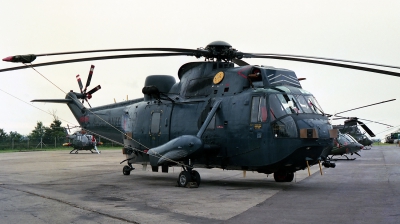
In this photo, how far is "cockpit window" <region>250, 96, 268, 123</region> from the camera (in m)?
13.7

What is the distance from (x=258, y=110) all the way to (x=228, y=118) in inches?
47.6

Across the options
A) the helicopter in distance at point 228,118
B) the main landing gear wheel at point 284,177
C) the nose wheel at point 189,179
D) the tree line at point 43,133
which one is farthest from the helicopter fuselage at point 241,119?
the tree line at point 43,133

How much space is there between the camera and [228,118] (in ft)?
48.1

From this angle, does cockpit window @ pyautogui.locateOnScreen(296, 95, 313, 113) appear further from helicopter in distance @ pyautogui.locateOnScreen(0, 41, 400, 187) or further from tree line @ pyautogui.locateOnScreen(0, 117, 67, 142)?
tree line @ pyautogui.locateOnScreen(0, 117, 67, 142)

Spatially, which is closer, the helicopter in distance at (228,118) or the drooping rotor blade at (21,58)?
the drooping rotor blade at (21,58)

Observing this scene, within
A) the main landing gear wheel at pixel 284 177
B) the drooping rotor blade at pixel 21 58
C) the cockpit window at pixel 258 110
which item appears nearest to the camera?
the drooping rotor blade at pixel 21 58

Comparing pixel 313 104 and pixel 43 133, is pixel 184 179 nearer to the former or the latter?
pixel 313 104

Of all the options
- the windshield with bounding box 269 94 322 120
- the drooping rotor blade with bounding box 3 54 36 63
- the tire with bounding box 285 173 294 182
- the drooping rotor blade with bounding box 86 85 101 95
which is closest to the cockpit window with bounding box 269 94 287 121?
the windshield with bounding box 269 94 322 120

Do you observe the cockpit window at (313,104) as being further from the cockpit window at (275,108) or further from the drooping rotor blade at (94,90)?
the drooping rotor blade at (94,90)

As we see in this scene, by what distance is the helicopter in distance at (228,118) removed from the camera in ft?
43.7

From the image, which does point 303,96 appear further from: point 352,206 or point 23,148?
point 23,148

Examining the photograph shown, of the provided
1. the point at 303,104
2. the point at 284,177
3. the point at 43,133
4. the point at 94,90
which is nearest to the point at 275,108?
the point at 303,104

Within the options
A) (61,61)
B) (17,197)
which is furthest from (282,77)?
(17,197)

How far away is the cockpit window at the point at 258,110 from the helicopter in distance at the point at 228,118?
0.03m
